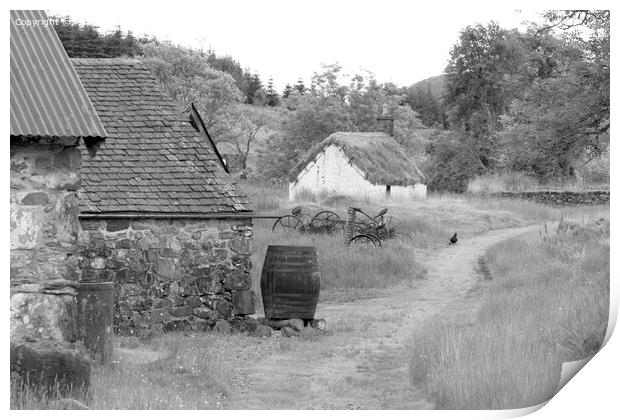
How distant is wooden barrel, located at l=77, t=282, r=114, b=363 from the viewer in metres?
10.5

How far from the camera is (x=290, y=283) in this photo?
586 inches

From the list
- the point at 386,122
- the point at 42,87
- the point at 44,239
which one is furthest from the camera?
the point at 386,122

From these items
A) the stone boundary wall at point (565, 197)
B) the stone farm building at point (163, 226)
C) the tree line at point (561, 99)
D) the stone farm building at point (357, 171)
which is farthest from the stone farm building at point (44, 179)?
the stone farm building at point (357, 171)

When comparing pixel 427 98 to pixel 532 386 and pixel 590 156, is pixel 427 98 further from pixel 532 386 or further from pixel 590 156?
pixel 532 386

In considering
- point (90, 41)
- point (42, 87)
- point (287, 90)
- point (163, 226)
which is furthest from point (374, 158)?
point (42, 87)

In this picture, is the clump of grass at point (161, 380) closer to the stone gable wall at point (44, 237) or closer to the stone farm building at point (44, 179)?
the stone farm building at point (44, 179)

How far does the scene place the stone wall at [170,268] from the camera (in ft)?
47.3

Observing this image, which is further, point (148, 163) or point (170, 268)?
point (148, 163)

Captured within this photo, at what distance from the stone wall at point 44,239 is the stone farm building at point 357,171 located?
27.5 metres

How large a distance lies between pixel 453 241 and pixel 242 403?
17.9 metres

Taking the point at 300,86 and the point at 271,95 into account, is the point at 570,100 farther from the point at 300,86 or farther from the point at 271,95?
the point at 271,95

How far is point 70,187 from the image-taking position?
988 centimetres

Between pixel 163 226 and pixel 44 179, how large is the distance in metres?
5.04

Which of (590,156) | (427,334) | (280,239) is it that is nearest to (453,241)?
(280,239)
